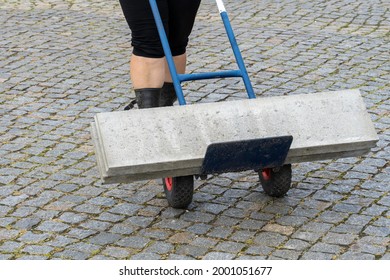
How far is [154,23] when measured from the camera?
502cm

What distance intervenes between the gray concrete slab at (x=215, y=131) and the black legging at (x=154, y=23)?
588mm

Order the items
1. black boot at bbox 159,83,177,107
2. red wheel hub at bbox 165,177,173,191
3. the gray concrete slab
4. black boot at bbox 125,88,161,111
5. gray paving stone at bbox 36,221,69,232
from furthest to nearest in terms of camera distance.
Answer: black boot at bbox 159,83,177,107 < black boot at bbox 125,88,161,111 < red wheel hub at bbox 165,177,173,191 < gray paving stone at bbox 36,221,69,232 < the gray concrete slab

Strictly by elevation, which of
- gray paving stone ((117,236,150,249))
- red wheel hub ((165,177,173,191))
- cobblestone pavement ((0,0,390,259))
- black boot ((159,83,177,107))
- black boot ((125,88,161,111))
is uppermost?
black boot ((125,88,161,111))

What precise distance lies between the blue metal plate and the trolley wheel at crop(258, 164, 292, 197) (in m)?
0.33

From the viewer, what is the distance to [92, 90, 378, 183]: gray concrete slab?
4492 mm

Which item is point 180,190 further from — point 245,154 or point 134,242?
point 245,154

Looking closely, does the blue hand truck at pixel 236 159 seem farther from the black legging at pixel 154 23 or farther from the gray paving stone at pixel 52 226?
the gray paving stone at pixel 52 226

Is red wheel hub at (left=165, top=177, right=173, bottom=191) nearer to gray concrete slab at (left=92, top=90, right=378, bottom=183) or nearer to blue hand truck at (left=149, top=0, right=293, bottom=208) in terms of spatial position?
blue hand truck at (left=149, top=0, right=293, bottom=208)

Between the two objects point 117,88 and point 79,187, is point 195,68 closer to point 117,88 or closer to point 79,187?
point 117,88

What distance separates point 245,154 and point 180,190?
48 centimetres

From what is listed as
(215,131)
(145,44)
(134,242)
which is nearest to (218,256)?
(134,242)

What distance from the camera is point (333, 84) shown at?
282 inches

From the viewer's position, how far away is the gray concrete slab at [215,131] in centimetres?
449

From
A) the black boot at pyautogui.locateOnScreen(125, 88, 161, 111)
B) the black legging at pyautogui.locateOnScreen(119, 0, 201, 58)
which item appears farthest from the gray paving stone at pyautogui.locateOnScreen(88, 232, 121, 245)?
the black legging at pyautogui.locateOnScreen(119, 0, 201, 58)
